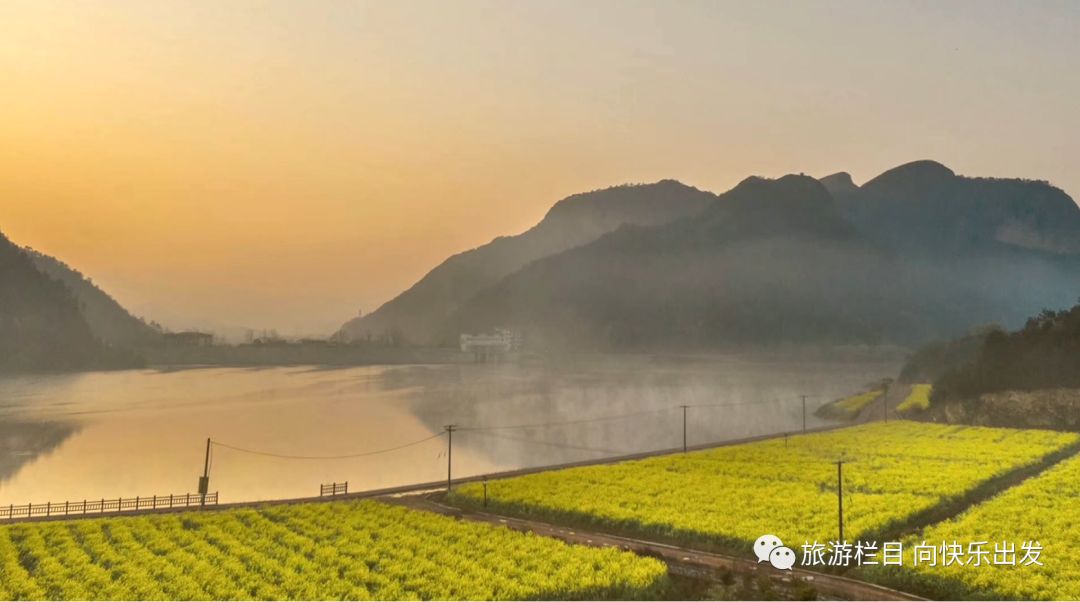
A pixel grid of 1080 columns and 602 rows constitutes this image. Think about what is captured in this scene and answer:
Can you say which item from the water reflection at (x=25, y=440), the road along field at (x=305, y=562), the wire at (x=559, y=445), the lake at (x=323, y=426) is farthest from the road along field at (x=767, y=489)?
the water reflection at (x=25, y=440)

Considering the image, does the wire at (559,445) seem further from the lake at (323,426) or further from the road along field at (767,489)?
the road along field at (767,489)

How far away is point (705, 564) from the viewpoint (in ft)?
83.7

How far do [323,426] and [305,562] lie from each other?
70813 mm

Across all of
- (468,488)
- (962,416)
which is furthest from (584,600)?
(962,416)

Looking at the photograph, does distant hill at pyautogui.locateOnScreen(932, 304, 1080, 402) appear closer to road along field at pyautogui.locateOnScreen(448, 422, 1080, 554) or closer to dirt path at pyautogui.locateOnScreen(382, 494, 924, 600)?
road along field at pyautogui.locateOnScreen(448, 422, 1080, 554)

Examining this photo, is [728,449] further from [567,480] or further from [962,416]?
[962,416]

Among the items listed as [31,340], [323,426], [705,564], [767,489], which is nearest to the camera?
[705,564]

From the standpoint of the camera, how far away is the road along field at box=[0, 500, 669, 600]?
21484mm

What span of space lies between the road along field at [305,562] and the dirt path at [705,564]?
2.62m

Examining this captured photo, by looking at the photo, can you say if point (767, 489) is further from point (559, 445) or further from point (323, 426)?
point (323, 426)

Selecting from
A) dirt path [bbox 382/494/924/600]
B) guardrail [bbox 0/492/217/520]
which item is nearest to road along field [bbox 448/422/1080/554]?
dirt path [bbox 382/494/924/600]

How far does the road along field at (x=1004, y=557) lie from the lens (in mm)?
20984

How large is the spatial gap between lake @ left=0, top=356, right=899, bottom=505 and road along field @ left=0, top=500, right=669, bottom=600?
2223 cm

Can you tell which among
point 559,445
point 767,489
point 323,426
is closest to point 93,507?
point 767,489
